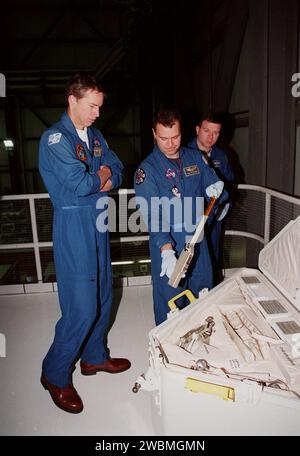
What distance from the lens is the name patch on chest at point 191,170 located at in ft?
7.10

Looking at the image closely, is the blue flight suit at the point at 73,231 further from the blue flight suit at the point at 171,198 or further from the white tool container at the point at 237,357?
the white tool container at the point at 237,357

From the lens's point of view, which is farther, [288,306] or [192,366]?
[288,306]

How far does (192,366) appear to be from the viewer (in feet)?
4.78

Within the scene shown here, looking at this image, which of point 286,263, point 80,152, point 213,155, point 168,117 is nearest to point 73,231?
point 80,152

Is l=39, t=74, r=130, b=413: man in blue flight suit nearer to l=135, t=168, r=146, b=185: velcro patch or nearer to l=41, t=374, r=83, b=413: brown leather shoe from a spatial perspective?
l=41, t=374, r=83, b=413: brown leather shoe

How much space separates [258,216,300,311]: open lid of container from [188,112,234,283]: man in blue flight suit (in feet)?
2.91

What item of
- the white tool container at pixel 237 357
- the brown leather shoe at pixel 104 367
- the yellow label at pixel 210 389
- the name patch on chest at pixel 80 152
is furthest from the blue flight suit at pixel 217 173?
the yellow label at pixel 210 389

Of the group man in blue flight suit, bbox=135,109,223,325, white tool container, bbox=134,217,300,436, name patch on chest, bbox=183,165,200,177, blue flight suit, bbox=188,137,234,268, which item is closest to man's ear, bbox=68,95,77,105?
man in blue flight suit, bbox=135,109,223,325

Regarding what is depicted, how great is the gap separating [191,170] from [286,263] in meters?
0.78

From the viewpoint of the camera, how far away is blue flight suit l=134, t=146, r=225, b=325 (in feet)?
Answer: 6.88
